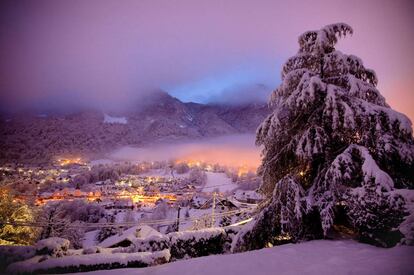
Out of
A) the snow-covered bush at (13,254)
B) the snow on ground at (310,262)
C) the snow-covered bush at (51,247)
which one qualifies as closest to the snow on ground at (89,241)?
the snow-covered bush at (51,247)

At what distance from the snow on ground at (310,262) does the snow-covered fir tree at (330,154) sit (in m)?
0.76

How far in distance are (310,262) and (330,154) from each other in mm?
4361

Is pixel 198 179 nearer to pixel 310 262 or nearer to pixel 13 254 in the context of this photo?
pixel 13 254

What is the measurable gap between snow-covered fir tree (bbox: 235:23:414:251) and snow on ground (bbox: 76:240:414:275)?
30.0 inches

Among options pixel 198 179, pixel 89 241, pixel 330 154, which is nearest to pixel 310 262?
pixel 330 154

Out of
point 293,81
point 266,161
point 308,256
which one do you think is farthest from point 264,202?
point 293,81

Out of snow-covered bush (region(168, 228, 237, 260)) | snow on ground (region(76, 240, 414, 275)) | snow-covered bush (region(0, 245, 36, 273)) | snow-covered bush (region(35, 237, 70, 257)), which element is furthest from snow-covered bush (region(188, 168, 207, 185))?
snow on ground (region(76, 240, 414, 275))

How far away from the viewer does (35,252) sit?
793 centimetres

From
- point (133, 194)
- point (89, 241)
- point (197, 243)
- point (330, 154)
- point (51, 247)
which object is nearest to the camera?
point (51, 247)

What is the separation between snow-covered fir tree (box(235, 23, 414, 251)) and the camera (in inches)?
296

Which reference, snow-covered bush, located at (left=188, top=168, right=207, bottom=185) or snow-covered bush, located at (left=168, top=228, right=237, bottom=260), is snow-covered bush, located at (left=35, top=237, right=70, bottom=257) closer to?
snow-covered bush, located at (left=168, top=228, right=237, bottom=260)

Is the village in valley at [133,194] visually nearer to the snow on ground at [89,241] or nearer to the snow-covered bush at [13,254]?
the snow on ground at [89,241]

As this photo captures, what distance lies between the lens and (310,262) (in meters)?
6.26

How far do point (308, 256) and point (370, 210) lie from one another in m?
2.25
